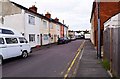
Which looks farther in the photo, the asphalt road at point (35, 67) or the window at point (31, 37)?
the window at point (31, 37)

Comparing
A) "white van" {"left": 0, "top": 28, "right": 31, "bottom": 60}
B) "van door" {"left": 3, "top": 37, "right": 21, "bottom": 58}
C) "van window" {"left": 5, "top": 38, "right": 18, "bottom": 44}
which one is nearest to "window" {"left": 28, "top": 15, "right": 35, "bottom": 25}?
"white van" {"left": 0, "top": 28, "right": 31, "bottom": 60}

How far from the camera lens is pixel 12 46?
16.5 meters

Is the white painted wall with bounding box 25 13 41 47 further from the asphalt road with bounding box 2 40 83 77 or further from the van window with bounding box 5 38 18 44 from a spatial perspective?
the asphalt road with bounding box 2 40 83 77

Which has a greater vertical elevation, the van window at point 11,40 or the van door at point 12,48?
the van window at point 11,40

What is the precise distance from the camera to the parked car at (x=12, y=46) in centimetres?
1544

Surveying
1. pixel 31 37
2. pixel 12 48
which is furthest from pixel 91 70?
pixel 31 37

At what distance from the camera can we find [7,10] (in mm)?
30656

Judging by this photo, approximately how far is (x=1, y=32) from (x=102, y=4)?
17.8 metres

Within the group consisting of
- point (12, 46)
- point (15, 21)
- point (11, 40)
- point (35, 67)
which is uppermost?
point (15, 21)

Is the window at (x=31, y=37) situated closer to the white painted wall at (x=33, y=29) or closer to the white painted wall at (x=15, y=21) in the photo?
the white painted wall at (x=33, y=29)

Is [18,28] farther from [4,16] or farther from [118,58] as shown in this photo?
[118,58]

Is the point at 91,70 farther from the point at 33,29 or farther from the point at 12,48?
the point at 33,29

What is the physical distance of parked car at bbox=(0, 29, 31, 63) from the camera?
50.6 feet

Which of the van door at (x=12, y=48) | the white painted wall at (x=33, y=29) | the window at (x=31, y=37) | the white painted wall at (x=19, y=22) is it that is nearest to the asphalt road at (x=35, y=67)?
the van door at (x=12, y=48)
